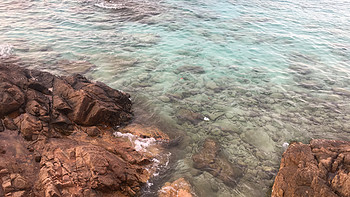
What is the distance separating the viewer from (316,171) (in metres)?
5.18

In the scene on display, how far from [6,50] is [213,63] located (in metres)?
12.2

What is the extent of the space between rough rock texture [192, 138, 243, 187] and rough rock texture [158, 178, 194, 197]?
0.84 meters

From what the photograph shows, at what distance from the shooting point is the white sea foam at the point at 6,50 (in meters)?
11.6

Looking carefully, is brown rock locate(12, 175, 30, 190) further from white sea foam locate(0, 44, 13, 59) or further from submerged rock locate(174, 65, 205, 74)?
white sea foam locate(0, 44, 13, 59)

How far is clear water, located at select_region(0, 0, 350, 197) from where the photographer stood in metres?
7.72

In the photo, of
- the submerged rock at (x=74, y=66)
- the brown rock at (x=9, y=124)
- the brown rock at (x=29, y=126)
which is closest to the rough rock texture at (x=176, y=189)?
the brown rock at (x=29, y=126)

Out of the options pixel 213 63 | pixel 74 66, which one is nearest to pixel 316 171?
pixel 213 63

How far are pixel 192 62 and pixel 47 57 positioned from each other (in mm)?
8448

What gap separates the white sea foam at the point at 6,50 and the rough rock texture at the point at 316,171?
1431 centimetres

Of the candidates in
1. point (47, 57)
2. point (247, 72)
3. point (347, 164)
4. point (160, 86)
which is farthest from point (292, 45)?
point (47, 57)

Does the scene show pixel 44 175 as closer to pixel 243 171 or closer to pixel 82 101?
pixel 82 101

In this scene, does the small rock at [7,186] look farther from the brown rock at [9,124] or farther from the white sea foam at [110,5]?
the white sea foam at [110,5]

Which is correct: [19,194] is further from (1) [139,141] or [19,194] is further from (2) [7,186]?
(1) [139,141]

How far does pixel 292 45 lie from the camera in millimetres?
15266
